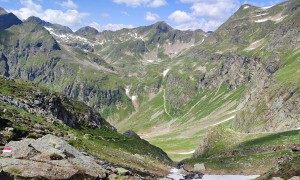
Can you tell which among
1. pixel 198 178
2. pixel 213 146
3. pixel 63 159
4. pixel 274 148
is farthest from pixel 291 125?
pixel 63 159

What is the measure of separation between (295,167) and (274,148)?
6028 cm

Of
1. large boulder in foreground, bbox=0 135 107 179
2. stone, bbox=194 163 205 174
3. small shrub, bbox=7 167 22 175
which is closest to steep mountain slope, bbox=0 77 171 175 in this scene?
stone, bbox=194 163 205 174

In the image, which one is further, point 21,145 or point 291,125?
point 291,125

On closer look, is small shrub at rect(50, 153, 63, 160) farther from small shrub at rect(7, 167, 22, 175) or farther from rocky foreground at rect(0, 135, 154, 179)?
small shrub at rect(7, 167, 22, 175)

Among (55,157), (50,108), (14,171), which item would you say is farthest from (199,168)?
(14,171)

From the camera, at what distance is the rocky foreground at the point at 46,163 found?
2731 centimetres

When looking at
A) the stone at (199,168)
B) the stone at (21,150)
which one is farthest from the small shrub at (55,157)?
the stone at (199,168)

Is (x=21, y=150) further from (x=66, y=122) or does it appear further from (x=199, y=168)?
(x=66, y=122)

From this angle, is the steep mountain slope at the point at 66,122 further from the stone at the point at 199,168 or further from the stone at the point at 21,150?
the stone at the point at 21,150

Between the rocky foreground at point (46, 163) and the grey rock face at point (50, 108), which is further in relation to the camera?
the grey rock face at point (50, 108)

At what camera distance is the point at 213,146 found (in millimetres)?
129250

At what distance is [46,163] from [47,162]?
0.50 meters

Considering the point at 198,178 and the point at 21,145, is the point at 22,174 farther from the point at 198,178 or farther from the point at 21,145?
the point at 198,178

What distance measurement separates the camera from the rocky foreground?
89.6 feet
